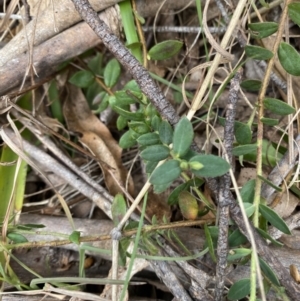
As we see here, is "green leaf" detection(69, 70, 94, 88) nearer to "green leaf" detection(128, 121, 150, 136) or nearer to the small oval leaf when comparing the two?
"green leaf" detection(128, 121, 150, 136)

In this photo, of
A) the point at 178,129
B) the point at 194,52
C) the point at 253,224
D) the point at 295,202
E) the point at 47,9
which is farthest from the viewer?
the point at 194,52

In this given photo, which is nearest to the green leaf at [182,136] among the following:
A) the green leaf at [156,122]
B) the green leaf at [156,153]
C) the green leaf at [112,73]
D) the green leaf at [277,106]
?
the green leaf at [156,153]

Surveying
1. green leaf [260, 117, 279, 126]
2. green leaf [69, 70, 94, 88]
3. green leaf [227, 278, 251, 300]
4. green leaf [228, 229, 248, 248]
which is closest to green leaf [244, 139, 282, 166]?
green leaf [260, 117, 279, 126]

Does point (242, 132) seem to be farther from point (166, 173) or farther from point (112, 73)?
point (112, 73)

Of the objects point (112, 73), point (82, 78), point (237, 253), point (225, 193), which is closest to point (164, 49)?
point (112, 73)

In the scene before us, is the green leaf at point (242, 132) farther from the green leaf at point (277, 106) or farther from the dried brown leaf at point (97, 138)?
the dried brown leaf at point (97, 138)

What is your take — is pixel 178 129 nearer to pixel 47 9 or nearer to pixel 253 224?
pixel 253 224

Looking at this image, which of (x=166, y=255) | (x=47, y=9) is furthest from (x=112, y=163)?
(x=47, y=9)

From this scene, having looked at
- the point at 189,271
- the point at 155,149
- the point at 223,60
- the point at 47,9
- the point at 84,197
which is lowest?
the point at 189,271
